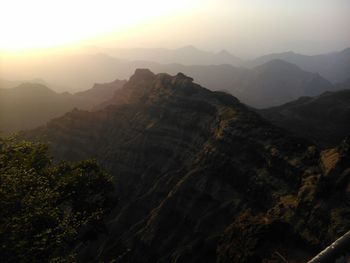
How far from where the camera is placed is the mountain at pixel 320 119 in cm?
12662

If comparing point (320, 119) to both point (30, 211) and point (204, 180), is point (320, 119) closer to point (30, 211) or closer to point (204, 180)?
point (204, 180)

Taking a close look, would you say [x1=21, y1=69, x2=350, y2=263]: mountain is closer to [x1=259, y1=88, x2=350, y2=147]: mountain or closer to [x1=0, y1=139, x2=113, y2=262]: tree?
[x1=0, y1=139, x2=113, y2=262]: tree

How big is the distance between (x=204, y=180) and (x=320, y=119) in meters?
88.2

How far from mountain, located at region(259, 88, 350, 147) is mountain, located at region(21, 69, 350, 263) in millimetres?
27872

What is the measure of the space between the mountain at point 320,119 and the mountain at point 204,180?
27872 mm

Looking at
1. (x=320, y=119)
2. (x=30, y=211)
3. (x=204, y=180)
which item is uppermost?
(x=30, y=211)

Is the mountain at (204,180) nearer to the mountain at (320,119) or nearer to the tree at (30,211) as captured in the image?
the tree at (30,211)

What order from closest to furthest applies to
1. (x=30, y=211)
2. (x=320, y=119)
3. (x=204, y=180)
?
(x=30, y=211), (x=204, y=180), (x=320, y=119)

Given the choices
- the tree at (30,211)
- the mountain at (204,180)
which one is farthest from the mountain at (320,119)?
the tree at (30,211)

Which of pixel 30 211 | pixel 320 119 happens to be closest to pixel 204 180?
pixel 30 211

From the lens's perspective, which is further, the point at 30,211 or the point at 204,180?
the point at 204,180


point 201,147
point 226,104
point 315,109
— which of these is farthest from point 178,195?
point 315,109

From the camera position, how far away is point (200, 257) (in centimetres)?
6488

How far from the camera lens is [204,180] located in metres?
86.1
